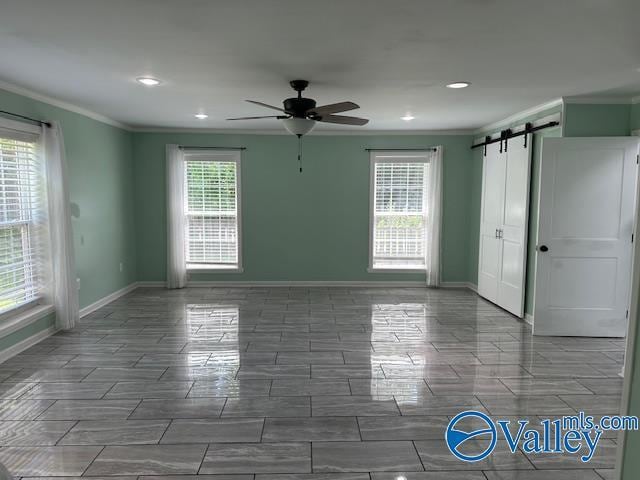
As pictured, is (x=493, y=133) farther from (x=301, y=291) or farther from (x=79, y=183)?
(x=79, y=183)

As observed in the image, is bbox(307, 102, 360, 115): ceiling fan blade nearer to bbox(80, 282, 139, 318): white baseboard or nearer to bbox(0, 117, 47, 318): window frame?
bbox(0, 117, 47, 318): window frame

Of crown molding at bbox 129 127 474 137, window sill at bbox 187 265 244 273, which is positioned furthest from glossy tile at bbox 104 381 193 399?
crown molding at bbox 129 127 474 137

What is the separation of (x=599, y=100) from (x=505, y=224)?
1821 mm

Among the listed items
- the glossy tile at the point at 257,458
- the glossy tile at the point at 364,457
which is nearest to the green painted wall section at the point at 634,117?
the glossy tile at the point at 364,457

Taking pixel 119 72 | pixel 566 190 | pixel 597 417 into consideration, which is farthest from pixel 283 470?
pixel 566 190

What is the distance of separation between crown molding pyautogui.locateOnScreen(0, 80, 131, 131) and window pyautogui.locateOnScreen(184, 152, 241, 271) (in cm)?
128

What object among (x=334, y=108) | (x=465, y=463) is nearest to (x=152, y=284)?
(x=334, y=108)

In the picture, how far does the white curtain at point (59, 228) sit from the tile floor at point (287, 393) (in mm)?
335

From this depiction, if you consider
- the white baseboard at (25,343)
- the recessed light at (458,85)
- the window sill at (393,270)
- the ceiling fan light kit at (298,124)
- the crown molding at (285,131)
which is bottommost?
the white baseboard at (25,343)

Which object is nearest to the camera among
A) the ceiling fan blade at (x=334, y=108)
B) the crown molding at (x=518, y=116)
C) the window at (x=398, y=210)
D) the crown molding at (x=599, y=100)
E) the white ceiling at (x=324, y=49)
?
the white ceiling at (x=324, y=49)

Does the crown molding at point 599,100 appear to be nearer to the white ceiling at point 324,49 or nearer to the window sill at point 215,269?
the white ceiling at point 324,49

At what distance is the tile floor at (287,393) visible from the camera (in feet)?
7.79

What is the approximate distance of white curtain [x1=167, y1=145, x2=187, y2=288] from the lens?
21.7 feet

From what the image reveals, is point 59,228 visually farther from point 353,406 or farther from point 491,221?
point 491,221
